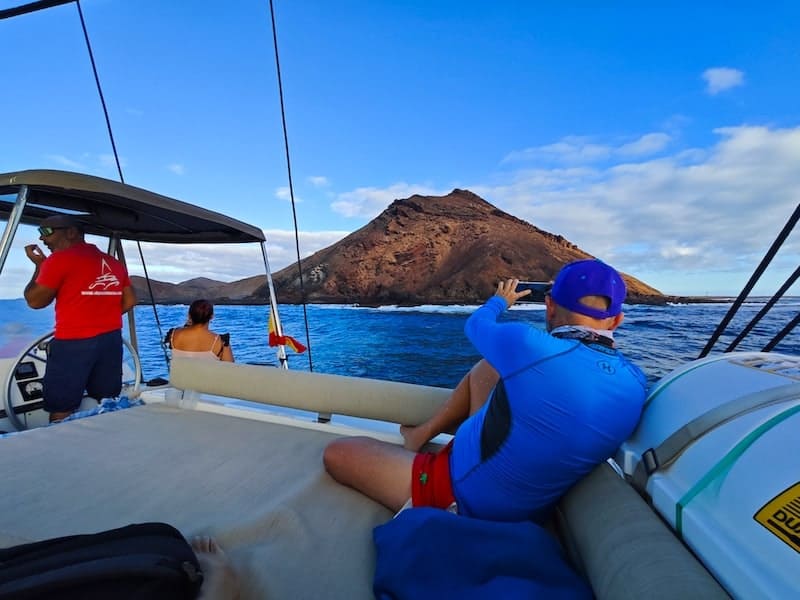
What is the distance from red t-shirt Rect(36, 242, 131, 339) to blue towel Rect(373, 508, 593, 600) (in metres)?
2.43

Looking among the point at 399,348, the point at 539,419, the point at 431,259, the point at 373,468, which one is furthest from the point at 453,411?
the point at 431,259

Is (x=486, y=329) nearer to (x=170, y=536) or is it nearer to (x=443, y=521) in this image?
(x=443, y=521)

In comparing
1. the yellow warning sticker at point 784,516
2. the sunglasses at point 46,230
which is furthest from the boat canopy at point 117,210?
the yellow warning sticker at point 784,516

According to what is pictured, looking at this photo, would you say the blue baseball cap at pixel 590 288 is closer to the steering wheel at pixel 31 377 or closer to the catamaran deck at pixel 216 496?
the catamaran deck at pixel 216 496

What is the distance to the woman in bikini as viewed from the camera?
3.25 meters

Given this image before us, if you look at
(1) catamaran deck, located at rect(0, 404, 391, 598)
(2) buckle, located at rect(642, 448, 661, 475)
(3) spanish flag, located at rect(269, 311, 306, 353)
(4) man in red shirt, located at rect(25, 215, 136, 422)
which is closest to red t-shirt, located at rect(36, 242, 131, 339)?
(4) man in red shirt, located at rect(25, 215, 136, 422)

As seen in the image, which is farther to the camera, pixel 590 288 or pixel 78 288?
pixel 78 288

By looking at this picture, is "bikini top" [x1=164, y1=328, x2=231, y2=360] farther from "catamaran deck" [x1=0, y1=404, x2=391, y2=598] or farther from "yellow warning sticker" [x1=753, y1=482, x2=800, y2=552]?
"yellow warning sticker" [x1=753, y1=482, x2=800, y2=552]

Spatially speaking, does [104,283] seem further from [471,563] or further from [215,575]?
[471,563]

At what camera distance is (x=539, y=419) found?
1085mm

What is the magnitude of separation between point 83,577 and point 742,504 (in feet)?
3.44

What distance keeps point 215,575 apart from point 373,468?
62cm

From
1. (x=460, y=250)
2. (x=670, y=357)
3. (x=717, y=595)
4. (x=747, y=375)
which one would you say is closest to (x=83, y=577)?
(x=717, y=595)

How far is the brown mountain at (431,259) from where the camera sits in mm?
44969
